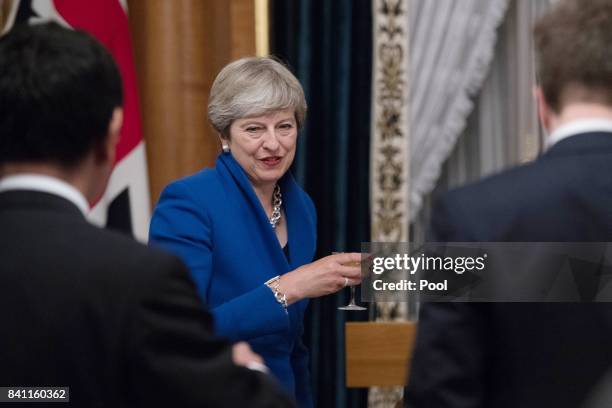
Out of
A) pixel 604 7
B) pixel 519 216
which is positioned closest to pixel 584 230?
pixel 519 216

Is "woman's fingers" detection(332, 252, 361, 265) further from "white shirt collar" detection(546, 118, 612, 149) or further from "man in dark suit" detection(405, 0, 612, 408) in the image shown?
"white shirt collar" detection(546, 118, 612, 149)

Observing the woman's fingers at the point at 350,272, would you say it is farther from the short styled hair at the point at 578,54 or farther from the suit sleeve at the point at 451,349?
the short styled hair at the point at 578,54

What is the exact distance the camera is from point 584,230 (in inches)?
64.9

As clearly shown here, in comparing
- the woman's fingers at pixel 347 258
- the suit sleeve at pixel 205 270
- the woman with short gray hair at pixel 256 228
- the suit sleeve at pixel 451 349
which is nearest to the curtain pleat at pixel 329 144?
the woman with short gray hair at pixel 256 228

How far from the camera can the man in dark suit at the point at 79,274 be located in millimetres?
1417

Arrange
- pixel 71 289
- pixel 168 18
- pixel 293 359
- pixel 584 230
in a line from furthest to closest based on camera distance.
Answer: pixel 168 18 → pixel 293 359 → pixel 584 230 → pixel 71 289

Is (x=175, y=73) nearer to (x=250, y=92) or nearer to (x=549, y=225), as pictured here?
(x=250, y=92)

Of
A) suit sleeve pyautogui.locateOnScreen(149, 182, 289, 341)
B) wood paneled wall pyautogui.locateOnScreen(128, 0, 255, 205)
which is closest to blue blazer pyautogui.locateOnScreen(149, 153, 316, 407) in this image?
suit sleeve pyautogui.locateOnScreen(149, 182, 289, 341)

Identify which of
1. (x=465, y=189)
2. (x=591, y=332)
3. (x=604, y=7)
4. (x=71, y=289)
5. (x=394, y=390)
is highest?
(x=604, y=7)

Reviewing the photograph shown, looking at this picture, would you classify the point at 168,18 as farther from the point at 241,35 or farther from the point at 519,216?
the point at 519,216

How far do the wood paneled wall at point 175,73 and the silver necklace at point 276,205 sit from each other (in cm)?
156

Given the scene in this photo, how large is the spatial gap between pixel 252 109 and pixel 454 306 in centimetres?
138

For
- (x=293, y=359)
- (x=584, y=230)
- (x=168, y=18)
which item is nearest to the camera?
(x=584, y=230)

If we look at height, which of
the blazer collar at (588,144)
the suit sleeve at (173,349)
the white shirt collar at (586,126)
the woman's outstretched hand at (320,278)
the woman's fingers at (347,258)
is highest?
the white shirt collar at (586,126)
